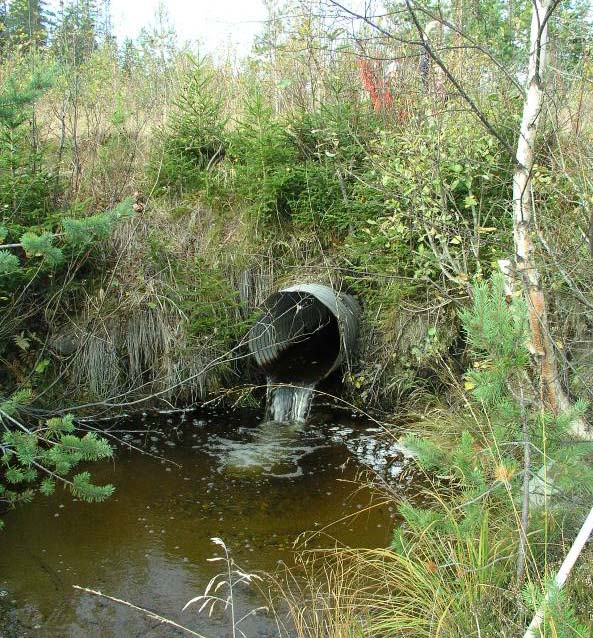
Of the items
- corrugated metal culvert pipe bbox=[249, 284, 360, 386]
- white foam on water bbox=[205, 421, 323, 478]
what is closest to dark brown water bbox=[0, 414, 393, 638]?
white foam on water bbox=[205, 421, 323, 478]

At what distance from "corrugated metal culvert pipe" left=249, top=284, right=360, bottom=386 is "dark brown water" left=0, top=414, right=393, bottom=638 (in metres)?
0.71

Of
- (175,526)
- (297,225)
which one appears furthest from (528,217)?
(297,225)

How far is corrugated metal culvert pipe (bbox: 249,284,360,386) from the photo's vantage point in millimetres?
6195

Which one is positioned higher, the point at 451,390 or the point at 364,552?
the point at 451,390

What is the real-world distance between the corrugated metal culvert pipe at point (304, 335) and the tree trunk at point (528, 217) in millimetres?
2607

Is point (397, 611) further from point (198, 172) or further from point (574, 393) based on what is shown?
point (198, 172)

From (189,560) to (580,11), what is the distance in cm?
470

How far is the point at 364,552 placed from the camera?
4.12 metres

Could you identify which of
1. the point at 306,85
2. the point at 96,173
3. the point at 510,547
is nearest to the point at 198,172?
the point at 96,173

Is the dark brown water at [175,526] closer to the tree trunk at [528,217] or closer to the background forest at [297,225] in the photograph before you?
the background forest at [297,225]

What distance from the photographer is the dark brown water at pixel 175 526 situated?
3.70 meters

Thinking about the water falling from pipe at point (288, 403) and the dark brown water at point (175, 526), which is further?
the water falling from pipe at point (288, 403)

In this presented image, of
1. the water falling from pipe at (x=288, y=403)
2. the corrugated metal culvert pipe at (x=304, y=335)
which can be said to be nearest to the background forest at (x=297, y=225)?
the corrugated metal culvert pipe at (x=304, y=335)

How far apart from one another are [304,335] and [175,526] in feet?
9.59
